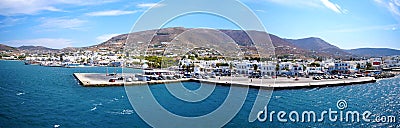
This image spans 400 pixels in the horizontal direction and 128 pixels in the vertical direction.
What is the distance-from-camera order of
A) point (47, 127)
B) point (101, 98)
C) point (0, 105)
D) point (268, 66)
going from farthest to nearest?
1. point (268, 66)
2. point (101, 98)
3. point (0, 105)
4. point (47, 127)

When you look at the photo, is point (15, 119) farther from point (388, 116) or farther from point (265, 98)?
point (388, 116)

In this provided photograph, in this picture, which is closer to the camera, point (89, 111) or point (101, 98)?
point (89, 111)

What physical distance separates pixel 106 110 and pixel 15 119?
2.49 m

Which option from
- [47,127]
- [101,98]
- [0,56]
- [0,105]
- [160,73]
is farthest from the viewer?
[0,56]

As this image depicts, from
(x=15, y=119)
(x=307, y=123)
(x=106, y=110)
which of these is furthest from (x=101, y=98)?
(x=307, y=123)

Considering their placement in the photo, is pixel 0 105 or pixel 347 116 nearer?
pixel 347 116

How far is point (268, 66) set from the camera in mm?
24828

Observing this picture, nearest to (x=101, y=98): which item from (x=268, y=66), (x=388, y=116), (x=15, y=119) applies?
(x=15, y=119)

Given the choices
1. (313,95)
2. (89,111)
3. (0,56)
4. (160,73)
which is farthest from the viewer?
(0,56)

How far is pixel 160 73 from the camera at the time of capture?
72.2ft

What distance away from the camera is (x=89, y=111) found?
10148 millimetres

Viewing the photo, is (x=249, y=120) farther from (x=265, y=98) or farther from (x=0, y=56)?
(x=0, y=56)

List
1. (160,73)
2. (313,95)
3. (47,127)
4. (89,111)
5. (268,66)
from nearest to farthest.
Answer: (47,127)
(89,111)
(313,95)
(160,73)
(268,66)

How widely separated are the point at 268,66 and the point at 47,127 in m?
18.9
